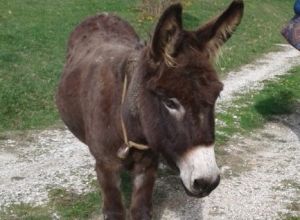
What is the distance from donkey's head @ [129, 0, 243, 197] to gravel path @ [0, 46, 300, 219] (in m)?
1.94

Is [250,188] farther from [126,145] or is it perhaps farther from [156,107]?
[156,107]

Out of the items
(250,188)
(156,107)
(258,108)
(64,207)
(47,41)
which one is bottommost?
(258,108)

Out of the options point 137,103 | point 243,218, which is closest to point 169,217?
point 243,218

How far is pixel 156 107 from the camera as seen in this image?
3113 millimetres

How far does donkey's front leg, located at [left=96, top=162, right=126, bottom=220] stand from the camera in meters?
4.07

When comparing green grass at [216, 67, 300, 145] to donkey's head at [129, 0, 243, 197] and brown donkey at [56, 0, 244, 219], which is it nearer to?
brown donkey at [56, 0, 244, 219]

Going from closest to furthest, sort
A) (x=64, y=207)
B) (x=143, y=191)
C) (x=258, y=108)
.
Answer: (x=143, y=191)
(x=64, y=207)
(x=258, y=108)

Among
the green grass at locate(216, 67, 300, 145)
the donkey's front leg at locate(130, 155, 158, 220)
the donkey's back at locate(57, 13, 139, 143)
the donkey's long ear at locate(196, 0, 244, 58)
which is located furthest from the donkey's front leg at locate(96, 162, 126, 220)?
the green grass at locate(216, 67, 300, 145)

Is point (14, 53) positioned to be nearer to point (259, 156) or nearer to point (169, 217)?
point (259, 156)

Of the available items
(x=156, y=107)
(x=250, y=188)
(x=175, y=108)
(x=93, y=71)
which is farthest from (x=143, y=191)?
(x=250, y=188)

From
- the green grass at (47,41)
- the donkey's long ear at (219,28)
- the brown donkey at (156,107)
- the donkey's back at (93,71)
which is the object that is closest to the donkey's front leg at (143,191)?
the brown donkey at (156,107)

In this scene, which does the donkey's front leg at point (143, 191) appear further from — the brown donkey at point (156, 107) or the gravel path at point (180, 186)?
the gravel path at point (180, 186)

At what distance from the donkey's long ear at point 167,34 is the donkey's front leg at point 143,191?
1.14 meters

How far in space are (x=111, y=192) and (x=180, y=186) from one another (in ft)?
4.83
